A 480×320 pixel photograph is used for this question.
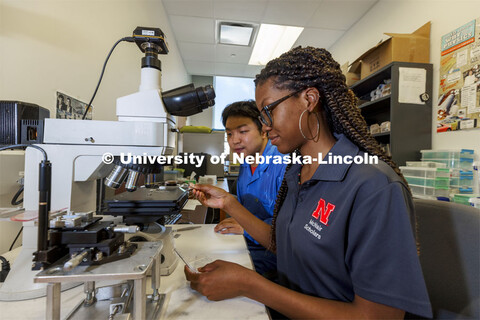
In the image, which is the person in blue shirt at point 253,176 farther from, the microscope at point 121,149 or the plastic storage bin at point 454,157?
the plastic storage bin at point 454,157

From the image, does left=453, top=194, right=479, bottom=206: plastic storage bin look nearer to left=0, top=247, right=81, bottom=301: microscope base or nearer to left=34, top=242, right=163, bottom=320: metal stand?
left=34, top=242, right=163, bottom=320: metal stand

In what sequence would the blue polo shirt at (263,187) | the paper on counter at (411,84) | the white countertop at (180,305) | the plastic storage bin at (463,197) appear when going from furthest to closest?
the paper on counter at (411,84) < the plastic storage bin at (463,197) < the blue polo shirt at (263,187) < the white countertop at (180,305)

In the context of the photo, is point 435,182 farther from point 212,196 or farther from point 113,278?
point 113,278

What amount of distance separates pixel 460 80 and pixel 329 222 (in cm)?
181

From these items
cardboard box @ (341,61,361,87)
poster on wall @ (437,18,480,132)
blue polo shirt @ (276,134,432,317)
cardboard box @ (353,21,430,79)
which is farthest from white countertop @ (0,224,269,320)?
cardboard box @ (341,61,361,87)

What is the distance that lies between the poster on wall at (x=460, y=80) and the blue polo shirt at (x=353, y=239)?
4.92 ft

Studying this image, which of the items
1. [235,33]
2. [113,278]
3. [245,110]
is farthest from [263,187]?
[235,33]

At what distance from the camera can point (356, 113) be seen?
710 millimetres

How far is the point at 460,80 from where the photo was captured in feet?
5.32

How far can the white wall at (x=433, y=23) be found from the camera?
1617 millimetres

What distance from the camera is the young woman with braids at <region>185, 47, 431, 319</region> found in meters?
0.48

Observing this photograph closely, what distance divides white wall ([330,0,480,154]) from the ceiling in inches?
7.1

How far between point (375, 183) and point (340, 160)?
133 millimetres

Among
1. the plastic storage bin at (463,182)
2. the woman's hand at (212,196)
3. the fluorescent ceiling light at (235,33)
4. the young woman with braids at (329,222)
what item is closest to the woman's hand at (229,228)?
the woman's hand at (212,196)
